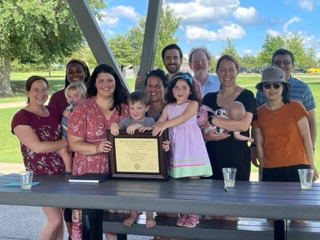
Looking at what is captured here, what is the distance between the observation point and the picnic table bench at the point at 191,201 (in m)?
2.49

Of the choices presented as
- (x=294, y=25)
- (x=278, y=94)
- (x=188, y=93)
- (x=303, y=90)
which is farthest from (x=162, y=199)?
(x=294, y=25)

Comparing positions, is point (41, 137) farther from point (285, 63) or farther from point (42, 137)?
point (285, 63)

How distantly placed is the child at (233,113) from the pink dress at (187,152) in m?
0.18

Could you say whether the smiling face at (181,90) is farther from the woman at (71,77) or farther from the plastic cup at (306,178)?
the woman at (71,77)

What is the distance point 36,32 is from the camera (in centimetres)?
2478

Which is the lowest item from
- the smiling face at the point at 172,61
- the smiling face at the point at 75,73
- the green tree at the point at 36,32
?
the smiling face at the point at 75,73

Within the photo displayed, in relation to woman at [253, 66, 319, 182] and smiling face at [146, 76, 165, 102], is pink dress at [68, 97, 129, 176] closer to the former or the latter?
smiling face at [146, 76, 165, 102]

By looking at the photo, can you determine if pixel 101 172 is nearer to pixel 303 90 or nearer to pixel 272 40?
pixel 303 90

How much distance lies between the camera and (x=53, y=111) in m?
3.67

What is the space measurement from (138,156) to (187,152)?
0.37m

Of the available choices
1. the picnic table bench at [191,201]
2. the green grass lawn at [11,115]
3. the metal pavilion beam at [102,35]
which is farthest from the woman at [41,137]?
the green grass lawn at [11,115]

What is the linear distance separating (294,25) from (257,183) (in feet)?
72.5

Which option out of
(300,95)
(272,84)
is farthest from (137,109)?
(300,95)

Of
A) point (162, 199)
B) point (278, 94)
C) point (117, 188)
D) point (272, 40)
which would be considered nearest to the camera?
point (162, 199)
